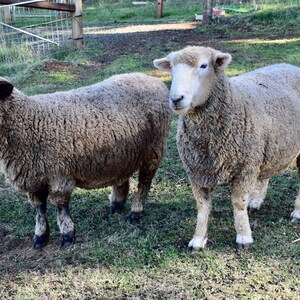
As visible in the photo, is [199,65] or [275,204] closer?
[199,65]

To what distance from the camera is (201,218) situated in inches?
153

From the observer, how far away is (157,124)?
438 centimetres

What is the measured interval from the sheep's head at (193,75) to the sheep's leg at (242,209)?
724 millimetres

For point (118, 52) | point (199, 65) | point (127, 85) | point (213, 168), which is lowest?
point (118, 52)

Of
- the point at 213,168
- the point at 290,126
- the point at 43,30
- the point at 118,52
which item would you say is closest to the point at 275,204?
the point at 290,126

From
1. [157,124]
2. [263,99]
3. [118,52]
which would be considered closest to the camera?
[263,99]

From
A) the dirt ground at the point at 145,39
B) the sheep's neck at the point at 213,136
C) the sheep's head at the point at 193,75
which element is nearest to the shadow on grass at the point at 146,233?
the sheep's neck at the point at 213,136

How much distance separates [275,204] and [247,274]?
126 cm

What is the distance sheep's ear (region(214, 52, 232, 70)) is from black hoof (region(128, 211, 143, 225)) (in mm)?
1709

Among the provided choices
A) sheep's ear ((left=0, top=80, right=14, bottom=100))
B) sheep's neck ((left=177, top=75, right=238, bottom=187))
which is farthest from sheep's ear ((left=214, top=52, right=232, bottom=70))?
sheep's ear ((left=0, top=80, right=14, bottom=100))

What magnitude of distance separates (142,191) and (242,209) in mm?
1125

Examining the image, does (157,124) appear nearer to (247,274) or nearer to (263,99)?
(263,99)

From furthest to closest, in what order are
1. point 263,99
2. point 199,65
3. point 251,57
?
point 251,57 → point 263,99 → point 199,65

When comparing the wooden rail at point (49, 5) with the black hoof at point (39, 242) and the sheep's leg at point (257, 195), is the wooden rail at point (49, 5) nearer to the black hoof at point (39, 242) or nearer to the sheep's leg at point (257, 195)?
the black hoof at point (39, 242)
